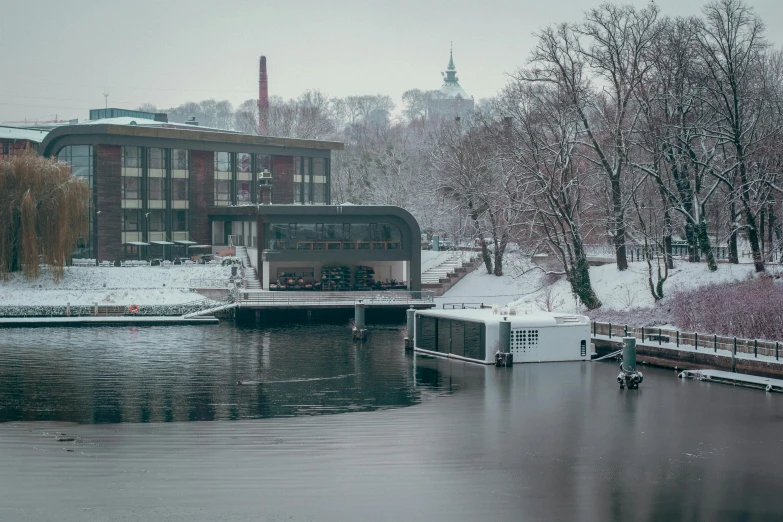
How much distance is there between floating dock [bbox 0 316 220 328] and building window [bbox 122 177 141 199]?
17042 mm

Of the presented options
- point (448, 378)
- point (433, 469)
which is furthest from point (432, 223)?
point (433, 469)

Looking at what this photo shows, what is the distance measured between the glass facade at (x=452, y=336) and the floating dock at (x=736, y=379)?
25.3 ft

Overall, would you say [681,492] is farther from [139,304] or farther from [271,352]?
[139,304]

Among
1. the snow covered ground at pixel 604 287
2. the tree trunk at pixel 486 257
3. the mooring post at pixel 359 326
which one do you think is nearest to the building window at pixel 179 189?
the snow covered ground at pixel 604 287

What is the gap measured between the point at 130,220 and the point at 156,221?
79.0 inches

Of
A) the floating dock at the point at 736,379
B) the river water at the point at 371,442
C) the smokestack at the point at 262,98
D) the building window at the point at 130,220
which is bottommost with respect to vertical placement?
the river water at the point at 371,442

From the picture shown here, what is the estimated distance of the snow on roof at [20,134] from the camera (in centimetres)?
8824

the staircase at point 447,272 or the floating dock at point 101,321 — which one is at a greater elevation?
the staircase at point 447,272

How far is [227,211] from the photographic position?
238ft

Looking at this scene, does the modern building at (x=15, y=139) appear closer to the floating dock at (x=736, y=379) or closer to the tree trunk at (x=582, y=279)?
the tree trunk at (x=582, y=279)

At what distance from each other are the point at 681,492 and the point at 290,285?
4279 cm

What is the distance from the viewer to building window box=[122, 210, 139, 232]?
68.8 m

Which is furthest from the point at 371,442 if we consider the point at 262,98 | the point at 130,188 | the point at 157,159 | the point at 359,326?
the point at 262,98

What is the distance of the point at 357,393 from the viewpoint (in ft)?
110
